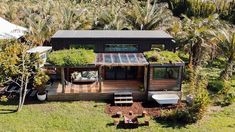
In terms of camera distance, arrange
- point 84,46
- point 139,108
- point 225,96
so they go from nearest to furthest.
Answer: point 139,108, point 225,96, point 84,46

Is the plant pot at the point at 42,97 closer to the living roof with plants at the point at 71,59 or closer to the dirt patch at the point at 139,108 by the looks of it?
the living roof with plants at the point at 71,59

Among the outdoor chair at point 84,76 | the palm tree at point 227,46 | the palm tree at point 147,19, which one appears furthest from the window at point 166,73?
the palm tree at point 147,19

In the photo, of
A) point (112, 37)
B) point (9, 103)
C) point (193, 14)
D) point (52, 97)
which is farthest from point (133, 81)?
point (193, 14)

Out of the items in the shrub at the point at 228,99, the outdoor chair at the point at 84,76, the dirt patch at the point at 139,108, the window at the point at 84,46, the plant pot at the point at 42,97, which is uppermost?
the window at the point at 84,46

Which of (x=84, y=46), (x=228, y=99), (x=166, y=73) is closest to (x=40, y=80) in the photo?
(x=84, y=46)

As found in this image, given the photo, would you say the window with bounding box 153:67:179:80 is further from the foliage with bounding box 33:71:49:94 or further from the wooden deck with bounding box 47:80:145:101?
the foliage with bounding box 33:71:49:94

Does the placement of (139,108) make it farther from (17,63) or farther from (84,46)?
(17,63)

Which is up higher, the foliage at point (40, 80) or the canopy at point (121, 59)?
the canopy at point (121, 59)
